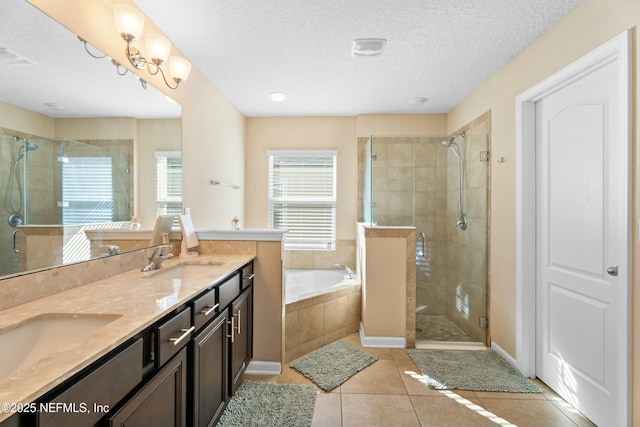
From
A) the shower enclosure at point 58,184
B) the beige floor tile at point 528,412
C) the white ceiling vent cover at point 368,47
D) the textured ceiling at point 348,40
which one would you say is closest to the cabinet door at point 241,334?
the shower enclosure at point 58,184

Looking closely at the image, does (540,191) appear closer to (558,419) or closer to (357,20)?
(558,419)

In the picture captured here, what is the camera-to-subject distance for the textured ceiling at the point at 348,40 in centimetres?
183

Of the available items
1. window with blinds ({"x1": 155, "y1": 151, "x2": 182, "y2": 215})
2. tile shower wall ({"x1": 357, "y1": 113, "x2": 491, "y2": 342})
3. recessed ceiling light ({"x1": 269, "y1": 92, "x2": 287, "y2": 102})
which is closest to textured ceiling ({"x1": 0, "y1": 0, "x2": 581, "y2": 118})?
recessed ceiling light ({"x1": 269, "y1": 92, "x2": 287, "y2": 102})

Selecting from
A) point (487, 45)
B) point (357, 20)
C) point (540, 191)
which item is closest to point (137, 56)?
point (357, 20)

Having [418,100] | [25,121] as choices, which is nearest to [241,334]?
[25,121]

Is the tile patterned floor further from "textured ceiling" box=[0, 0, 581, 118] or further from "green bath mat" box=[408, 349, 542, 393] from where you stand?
"textured ceiling" box=[0, 0, 581, 118]

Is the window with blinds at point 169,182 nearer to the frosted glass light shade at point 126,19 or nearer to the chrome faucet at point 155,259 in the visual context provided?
the chrome faucet at point 155,259

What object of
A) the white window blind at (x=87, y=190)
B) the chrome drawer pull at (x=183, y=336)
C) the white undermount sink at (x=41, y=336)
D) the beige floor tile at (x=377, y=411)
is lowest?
the beige floor tile at (x=377, y=411)

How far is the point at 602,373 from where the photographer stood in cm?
173

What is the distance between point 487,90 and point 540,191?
3.86ft

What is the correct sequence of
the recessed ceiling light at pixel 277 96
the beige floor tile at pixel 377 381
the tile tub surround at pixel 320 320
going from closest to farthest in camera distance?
the beige floor tile at pixel 377 381, the tile tub surround at pixel 320 320, the recessed ceiling light at pixel 277 96

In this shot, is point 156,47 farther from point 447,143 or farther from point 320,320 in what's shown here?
point 447,143

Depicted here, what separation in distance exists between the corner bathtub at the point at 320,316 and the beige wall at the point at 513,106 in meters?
1.29

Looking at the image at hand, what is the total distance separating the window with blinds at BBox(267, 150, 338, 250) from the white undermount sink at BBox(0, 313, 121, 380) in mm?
3014
